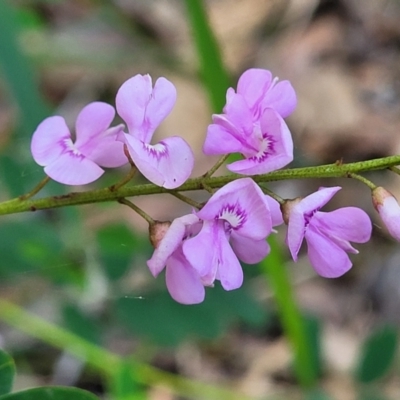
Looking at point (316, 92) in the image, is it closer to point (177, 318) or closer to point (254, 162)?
point (177, 318)

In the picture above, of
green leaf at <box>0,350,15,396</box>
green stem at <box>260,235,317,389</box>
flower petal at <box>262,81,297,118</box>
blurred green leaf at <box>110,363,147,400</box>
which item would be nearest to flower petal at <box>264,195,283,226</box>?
flower petal at <box>262,81,297,118</box>

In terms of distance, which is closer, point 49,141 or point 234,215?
point 234,215

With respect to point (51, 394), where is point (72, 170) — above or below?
above

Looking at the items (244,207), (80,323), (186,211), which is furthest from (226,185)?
(186,211)

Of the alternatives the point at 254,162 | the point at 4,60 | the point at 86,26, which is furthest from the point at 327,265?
the point at 86,26

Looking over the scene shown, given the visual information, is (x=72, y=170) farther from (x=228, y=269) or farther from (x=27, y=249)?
(x=27, y=249)

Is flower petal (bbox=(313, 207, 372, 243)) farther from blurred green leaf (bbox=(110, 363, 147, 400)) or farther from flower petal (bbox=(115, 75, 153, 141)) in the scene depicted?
blurred green leaf (bbox=(110, 363, 147, 400))

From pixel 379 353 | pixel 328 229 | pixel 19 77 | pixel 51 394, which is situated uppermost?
pixel 19 77
